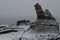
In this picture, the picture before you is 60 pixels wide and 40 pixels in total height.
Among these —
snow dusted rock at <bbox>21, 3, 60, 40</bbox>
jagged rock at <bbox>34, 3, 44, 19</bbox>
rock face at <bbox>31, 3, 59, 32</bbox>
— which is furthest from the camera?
jagged rock at <bbox>34, 3, 44, 19</bbox>

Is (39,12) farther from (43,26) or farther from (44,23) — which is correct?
(43,26)

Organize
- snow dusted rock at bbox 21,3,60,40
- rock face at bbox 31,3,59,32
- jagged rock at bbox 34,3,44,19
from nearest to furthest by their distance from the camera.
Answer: snow dusted rock at bbox 21,3,60,40 < rock face at bbox 31,3,59,32 < jagged rock at bbox 34,3,44,19

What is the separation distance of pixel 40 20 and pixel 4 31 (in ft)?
5.45

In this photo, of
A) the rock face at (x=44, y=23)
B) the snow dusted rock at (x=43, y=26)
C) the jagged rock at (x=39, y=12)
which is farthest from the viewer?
the jagged rock at (x=39, y=12)

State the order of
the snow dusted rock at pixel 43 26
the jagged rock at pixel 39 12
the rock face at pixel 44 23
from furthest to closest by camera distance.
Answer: the jagged rock at pixel 39 12 → the rock face at pixel 44 23 → the snow dusted rock at pixel 43 26

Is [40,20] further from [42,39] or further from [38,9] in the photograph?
[42,39]

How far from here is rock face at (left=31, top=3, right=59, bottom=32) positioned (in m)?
7.89

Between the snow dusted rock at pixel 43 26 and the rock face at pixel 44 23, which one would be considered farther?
the rock face at pixel 44 23

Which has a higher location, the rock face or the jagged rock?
the jagged rock

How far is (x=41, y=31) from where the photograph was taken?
7699 mm

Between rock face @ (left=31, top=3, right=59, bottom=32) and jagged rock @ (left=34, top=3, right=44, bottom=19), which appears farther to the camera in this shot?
jagged rock @ (left=34, top=3, right=44, bottom=19)

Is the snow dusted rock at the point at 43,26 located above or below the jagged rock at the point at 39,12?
below

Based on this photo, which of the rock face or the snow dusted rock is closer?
the snow dusted rock

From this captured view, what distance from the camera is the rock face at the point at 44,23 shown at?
25.9 ft
